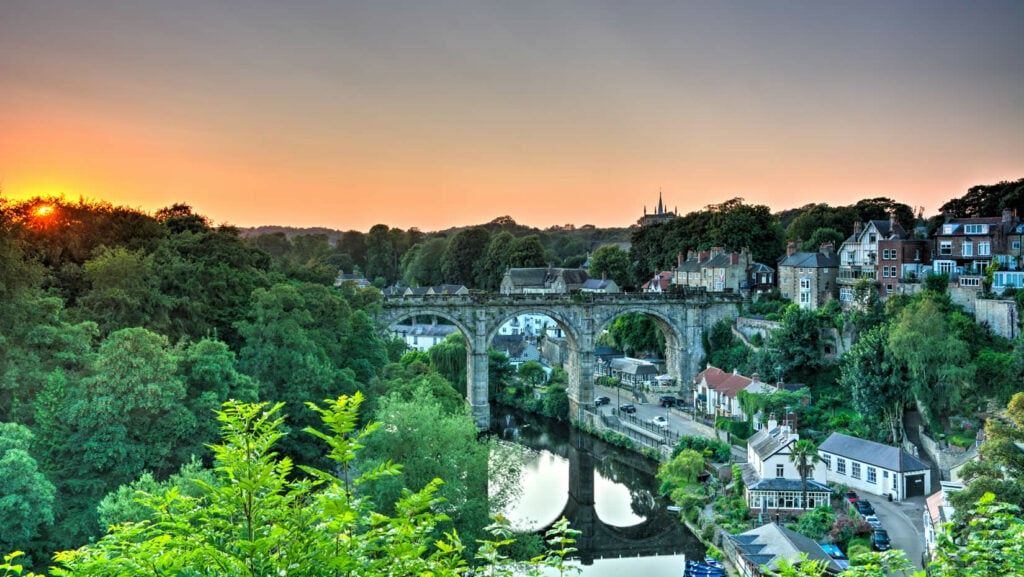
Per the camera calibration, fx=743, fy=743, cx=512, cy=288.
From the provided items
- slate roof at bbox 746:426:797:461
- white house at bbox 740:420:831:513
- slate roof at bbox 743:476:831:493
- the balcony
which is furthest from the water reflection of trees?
the balcony

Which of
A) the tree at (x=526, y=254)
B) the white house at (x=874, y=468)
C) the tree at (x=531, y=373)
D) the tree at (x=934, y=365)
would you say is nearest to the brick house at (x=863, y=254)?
the tree at (x=934, y=365)

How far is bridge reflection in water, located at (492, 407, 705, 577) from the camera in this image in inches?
1084

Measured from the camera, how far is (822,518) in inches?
989

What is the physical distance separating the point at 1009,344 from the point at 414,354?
34928 mm

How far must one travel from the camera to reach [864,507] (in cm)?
2566

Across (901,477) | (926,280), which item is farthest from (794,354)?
(901,477)

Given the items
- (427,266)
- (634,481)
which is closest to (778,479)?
(634,481)

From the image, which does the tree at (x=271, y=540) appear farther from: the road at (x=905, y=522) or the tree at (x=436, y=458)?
the road at (x=905, y=522)

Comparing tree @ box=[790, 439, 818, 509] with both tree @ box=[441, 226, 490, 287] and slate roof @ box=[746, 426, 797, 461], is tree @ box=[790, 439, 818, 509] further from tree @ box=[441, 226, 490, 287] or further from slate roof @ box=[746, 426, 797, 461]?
tree @ box=[441, 226, 490, 287]

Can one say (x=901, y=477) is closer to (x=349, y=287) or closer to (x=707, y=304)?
(x=707, y=304)

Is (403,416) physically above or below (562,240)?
below

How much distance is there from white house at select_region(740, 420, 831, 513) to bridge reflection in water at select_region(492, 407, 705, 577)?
2832mm

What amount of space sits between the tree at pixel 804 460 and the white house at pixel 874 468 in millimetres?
1289

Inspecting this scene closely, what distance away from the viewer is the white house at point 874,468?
27062 millimetres
